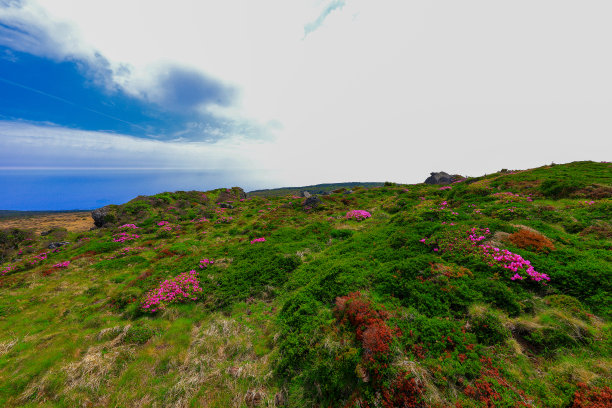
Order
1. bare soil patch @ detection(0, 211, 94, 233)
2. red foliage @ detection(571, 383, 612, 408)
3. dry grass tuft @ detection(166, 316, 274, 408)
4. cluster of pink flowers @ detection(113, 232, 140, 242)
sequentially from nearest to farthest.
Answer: red foliage @ detection(571, 383, 612, 408) → dry grass tuft @ detection(166, 316, 274, 408) → cluster of pink flowers @ detection(113, 232, 140, 242) → bare soil patch @ detection(0, 211, 94, 233)

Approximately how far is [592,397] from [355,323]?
5.06 metres

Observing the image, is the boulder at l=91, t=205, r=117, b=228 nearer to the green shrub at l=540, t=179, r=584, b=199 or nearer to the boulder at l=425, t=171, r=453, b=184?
the green shrub at l=540, t=179, r=584, b=199

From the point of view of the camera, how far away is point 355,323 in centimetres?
705

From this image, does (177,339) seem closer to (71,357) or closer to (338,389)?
(71,357)

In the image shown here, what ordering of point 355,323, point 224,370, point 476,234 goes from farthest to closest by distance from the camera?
point 476,234, point 224,370, point 355,323

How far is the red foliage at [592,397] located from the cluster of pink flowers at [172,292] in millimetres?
14547

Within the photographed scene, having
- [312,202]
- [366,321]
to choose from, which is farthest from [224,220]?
[366,321]

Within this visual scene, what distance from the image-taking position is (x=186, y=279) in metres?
13.2

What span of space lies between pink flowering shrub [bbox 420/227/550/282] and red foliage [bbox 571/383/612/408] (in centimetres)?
408

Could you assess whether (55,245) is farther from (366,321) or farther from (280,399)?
(366,321)

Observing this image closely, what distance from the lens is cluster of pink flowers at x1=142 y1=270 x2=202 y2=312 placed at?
1138 centimetres

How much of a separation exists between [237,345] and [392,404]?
6.22 metres

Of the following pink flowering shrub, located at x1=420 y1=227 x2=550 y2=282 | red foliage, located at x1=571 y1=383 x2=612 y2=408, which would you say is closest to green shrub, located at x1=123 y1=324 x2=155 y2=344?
red foliage, located at x1=571 y1=383 x2=612 y2=408

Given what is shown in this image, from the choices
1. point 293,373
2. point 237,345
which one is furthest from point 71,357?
point 293,373
